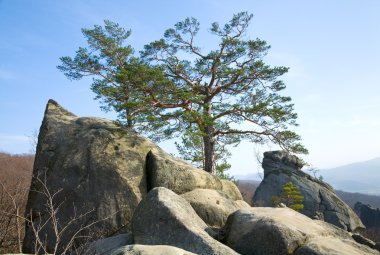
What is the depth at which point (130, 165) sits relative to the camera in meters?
10.7

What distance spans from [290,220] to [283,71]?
10491 millimetres

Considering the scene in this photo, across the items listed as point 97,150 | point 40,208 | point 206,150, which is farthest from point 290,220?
point 206,150

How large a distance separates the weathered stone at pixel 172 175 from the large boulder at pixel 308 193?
15259 mm

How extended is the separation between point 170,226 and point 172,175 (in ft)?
12.5

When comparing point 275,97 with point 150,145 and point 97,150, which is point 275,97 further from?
point 97,150

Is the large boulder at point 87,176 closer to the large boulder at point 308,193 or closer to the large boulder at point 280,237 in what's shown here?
the large boulder at point 280,237

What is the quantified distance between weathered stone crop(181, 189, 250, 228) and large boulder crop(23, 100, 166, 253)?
151cm

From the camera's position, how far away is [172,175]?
11.0 meters

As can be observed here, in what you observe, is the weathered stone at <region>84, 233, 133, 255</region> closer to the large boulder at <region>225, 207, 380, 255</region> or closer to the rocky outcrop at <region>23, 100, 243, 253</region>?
the rocky outcrop at <region>23, 100, 243, 253</region>

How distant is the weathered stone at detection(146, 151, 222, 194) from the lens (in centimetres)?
1075

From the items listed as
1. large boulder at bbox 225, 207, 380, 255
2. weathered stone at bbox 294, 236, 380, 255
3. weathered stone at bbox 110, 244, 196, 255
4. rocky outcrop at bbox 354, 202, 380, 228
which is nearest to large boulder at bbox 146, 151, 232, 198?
large boulder at bbox 225, 207, 380, 255

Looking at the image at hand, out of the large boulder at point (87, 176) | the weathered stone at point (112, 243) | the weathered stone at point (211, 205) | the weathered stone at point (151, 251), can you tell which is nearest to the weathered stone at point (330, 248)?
the weathered stone at point (151, 251)

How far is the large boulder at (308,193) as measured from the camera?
25.3 metres

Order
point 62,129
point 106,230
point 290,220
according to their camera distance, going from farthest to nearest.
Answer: point 62,129, point 106,230, point 290,220
